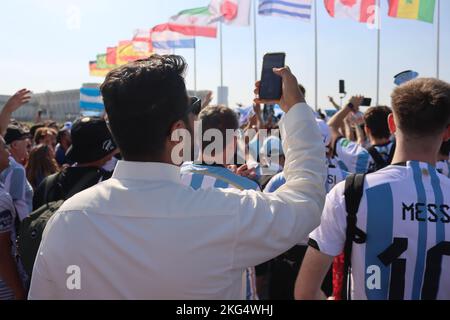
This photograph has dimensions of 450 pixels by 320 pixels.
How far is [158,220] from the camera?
3.70ft

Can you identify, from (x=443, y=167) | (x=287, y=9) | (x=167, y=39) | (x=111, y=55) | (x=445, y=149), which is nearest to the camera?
(x=445, y=149)

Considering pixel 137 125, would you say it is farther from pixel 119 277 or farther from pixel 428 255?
pixel 428 255

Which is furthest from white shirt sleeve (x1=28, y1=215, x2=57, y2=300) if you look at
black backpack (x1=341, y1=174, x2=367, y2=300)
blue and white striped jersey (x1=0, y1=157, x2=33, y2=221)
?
blue and white striped jersey (x1=0, y1=157, x2=33, y2=221)

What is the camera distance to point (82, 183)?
97.7 inches

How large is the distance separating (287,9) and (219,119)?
50.4 feet

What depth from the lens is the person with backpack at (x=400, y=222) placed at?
5.27 feet

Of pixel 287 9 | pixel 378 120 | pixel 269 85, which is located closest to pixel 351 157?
pixel 378 120

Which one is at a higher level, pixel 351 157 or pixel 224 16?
pixel 224 16

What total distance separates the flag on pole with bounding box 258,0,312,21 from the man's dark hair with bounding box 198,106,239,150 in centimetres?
1495

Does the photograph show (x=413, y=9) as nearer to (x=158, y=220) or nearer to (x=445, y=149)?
(x=445, y=149)

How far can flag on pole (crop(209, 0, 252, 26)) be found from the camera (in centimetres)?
1881

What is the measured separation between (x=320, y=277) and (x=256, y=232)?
70 centimetres

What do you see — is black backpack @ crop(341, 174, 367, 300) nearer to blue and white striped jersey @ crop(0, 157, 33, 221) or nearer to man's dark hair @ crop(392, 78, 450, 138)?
man's dark hair @ crop(392, 78, 450, 138)

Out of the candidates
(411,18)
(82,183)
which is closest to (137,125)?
(82,183)
